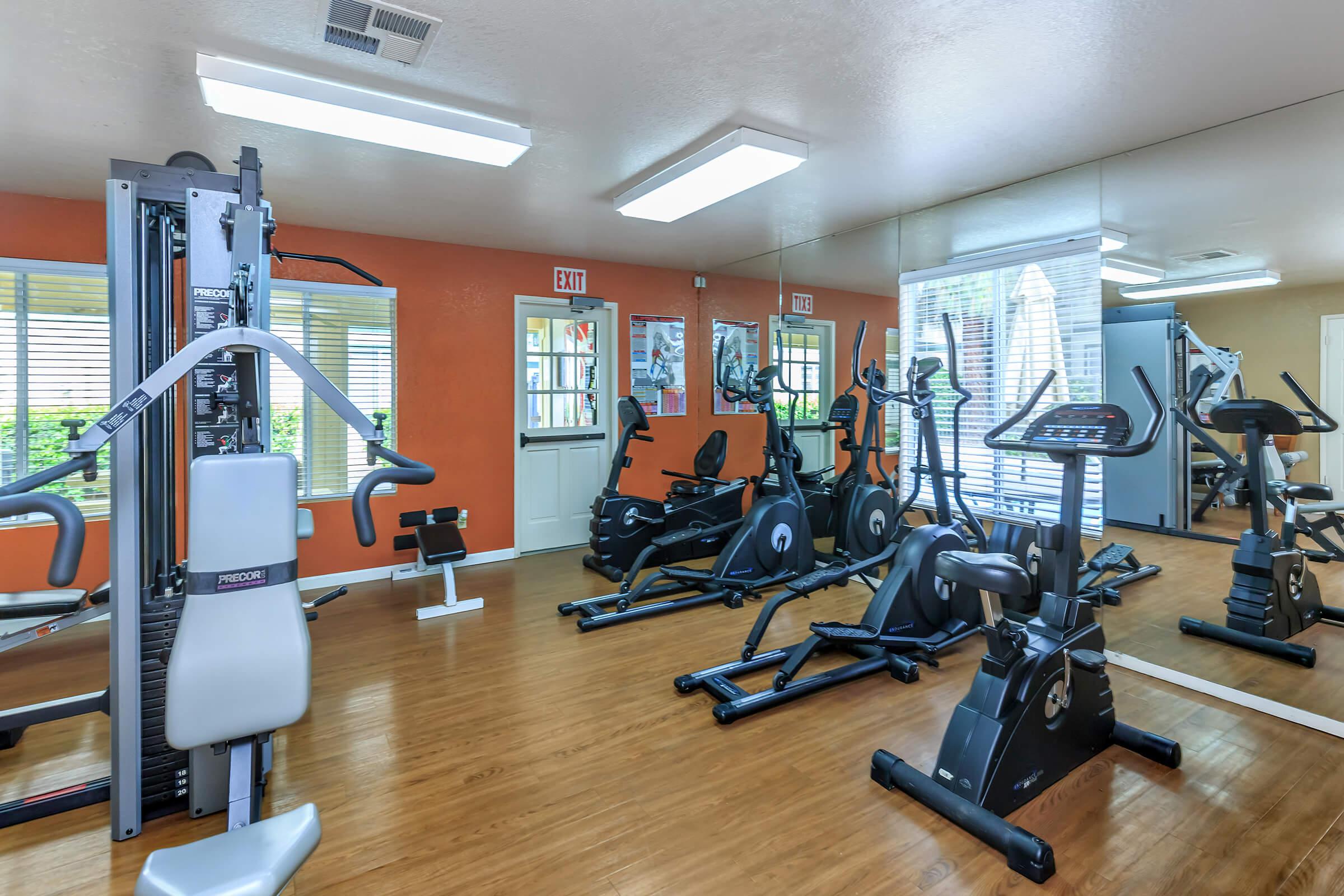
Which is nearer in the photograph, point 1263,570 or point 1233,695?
point 1233,695

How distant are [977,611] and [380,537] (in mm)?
4076

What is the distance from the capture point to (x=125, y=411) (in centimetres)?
146

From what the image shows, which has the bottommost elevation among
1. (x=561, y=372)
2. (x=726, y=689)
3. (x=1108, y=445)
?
(x=726, y=689)

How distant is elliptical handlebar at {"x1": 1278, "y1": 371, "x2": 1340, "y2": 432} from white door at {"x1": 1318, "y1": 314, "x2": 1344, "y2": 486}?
2 centimetres

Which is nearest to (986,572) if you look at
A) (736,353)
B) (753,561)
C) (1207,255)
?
(753,561)

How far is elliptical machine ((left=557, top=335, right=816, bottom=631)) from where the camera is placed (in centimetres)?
388

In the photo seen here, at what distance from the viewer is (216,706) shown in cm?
145

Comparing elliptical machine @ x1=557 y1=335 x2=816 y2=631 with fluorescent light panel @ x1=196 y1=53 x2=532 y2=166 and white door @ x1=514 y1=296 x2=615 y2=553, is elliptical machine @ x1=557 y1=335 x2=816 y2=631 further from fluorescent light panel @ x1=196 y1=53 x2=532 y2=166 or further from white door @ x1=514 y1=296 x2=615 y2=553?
fluorescent light panel @ x1=196 y1=53 x2=532 y2=166

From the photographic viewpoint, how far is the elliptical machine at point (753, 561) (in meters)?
3.88

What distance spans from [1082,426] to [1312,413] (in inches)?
61.3

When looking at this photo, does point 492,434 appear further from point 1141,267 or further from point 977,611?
point 1141,267

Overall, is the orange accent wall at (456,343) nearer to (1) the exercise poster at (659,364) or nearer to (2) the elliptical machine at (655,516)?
(1) the exercise poster at (659,364)

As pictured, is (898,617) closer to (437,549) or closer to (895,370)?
(895,370)

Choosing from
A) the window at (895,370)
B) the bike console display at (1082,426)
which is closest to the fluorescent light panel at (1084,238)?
the window at (895,370)
